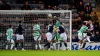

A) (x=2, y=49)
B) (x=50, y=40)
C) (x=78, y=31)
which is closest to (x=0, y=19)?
(x=2, y=49)

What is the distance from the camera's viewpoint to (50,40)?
15.6 m

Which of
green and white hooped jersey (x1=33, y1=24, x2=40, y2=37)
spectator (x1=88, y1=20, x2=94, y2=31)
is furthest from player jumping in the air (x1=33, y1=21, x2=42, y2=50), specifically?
spectator (x1=88, y1=20, x2=94, y2=31)

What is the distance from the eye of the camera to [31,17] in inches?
621

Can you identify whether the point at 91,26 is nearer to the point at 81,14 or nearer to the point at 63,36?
the point at 81,14

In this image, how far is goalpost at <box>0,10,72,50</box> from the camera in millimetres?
15469

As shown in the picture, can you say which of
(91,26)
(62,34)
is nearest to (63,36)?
(62,34)

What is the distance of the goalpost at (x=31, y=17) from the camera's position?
609 inches

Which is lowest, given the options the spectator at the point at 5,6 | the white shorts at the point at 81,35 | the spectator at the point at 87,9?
the white shorts at the point at 81,35

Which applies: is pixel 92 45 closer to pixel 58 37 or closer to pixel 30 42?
pixel 58 37

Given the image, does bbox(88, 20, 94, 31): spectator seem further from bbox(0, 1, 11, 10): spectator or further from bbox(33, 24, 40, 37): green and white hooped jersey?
bbox(0, 1, 11, 10): spectator

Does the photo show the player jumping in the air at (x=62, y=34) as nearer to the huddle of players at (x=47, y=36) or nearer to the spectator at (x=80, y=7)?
the huddle of players at (x=47, y=36)

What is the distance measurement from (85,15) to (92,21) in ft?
1.59

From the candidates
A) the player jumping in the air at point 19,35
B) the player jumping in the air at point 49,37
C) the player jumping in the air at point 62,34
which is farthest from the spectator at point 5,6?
the player jumping in the air at point 62,34

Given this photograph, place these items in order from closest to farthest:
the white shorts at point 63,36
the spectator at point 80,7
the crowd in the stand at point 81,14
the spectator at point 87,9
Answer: the white shorts at point 63,36 → the crowd in the stand at point 81,14 → the spectator at point 87,9 → the spectator at point 80,7
